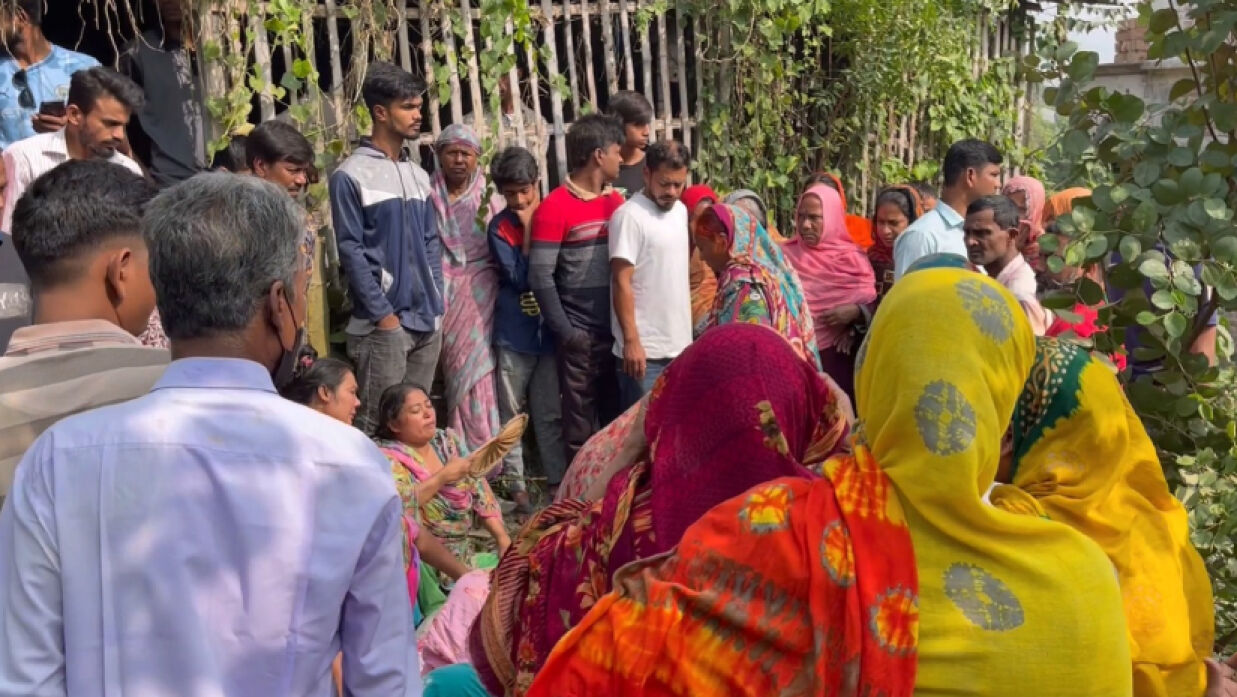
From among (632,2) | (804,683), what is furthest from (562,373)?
(804,683)

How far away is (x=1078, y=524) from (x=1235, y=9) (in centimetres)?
143

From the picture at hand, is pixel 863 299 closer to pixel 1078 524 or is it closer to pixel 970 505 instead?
pixel 1078 524

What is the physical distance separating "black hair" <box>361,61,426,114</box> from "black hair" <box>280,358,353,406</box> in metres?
1.53

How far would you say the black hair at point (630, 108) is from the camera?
6.99 m

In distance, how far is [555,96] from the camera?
6961 mm

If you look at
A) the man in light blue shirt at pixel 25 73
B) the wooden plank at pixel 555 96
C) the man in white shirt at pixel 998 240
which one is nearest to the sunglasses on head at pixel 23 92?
the man in light blue shirt at pixel 25 73

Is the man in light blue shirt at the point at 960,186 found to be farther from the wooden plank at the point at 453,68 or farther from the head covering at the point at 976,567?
the head covering at the point at 976,567

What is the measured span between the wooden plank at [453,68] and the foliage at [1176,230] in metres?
3.72

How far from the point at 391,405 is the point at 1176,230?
3.02 meters

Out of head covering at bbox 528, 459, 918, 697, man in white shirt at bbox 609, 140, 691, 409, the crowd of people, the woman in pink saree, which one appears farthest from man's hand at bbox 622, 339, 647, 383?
head covering at bbox 528, 459, 918, 697

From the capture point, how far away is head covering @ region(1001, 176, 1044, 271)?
5.87m

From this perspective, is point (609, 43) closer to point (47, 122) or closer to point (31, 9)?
point (31, 9)

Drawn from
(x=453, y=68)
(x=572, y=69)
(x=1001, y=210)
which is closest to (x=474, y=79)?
(x=453, y=68)

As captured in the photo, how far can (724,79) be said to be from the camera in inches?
317
